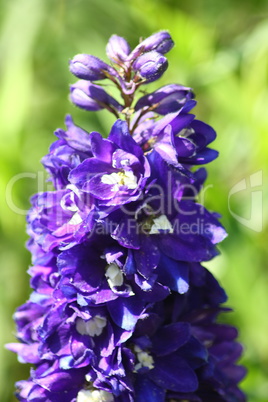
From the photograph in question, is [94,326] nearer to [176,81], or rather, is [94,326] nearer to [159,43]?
[159,43]

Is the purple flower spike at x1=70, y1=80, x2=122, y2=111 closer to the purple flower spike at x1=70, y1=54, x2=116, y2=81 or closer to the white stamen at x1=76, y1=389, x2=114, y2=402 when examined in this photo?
the purple flower spike at x1=70, y1=54, x2=116, y2=81

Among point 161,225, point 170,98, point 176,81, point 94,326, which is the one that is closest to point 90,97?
point 170,98

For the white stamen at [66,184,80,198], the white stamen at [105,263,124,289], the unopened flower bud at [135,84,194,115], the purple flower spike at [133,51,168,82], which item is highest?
the purple flower spike at [133,51,168,82]

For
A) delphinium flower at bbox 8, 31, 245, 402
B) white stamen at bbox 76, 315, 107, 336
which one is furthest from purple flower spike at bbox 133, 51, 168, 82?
white stamen at bbox 76, 315, 107, 336

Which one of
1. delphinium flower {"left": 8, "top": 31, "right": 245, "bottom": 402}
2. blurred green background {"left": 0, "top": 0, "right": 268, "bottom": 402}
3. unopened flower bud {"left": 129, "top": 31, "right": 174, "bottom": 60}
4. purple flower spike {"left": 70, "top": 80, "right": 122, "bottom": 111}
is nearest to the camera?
delphinium flower {"left": 8, "top": 31, "right": 245, "bottom": 402}

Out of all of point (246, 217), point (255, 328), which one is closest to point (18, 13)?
point (246, 217)

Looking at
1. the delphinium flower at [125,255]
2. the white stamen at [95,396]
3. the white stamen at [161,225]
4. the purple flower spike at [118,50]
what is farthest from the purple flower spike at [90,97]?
the white stamen at [95,396]
